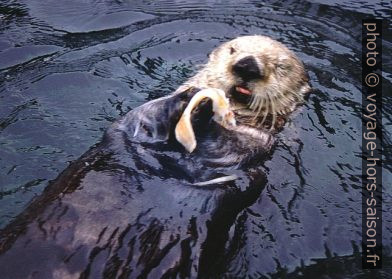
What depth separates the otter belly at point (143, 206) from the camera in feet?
7.11

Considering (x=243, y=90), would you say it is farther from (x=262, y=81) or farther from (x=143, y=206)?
(x=143, y=206)

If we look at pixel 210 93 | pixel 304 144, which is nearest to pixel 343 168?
pixel 304 144

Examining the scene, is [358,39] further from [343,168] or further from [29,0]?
[29,0]

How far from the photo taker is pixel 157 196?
8.22 feet

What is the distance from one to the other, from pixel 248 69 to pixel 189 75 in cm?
127

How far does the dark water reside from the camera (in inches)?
110

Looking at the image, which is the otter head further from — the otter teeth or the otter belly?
the otter belly

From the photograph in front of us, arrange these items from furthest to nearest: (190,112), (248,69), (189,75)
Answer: (189,75) → (248,69) → (190,112)

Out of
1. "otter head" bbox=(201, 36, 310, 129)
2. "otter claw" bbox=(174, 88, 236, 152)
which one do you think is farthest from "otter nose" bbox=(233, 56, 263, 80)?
"otter claw" bbox=(174, 88, 236, 152)

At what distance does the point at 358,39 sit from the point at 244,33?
3.49ft

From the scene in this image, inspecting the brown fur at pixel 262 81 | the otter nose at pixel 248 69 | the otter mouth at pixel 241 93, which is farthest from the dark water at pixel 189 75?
the otter nose at pixel 248 69

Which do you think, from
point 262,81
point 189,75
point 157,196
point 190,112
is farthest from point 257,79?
point 189,75

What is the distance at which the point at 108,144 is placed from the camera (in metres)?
2.85

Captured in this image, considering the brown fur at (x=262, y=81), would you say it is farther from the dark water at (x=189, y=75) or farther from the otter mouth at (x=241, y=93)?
the dark water at (x=189, y=75)
